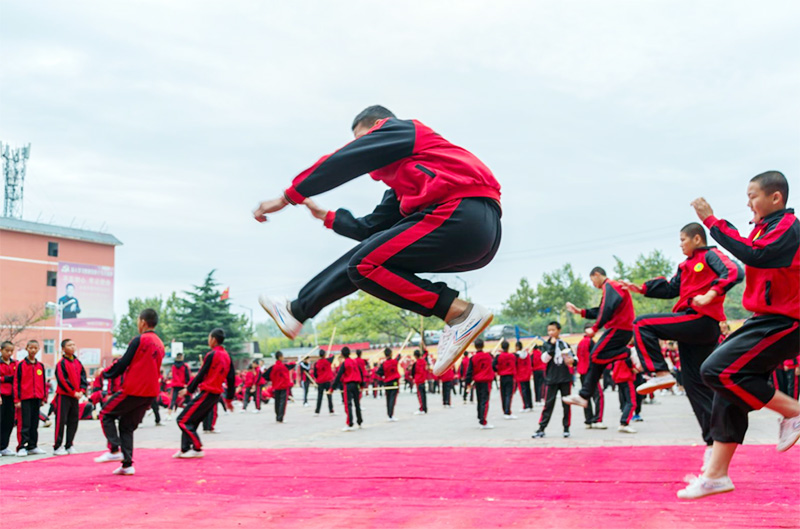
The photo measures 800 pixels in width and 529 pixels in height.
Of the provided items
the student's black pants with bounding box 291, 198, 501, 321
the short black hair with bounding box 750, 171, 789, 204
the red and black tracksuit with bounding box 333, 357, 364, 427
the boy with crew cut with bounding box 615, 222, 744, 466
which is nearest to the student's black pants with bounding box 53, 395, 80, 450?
the red and black tracksuit with bounding box 333, 357, 364, 427

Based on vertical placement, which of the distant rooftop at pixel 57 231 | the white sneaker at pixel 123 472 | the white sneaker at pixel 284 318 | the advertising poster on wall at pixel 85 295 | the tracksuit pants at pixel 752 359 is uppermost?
the distant rooftop at pixel 57 231

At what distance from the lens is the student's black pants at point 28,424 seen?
13.0 m

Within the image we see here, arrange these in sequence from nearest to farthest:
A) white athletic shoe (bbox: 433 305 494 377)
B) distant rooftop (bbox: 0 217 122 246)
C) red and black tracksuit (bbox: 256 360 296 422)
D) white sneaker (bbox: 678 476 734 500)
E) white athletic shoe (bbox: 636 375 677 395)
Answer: white athletic shoe (bbox: 433 305 494 377), white sneaker (bbox: 678 476 734 500), white athletic shoe (bbox: 636 375 677 395), red and black tracksuit (bbox: 256 360 296 422), distant rooftop (bbox: 0 217 122 246)

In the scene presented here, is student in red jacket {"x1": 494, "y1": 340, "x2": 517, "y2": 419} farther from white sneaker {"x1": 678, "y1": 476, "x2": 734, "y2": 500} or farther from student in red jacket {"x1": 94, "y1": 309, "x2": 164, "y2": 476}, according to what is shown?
white sneaker {"x1": 678, "y1": 476, "x2": 734, "y2": 500}

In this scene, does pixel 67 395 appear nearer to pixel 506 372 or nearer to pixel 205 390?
pixel 205 390

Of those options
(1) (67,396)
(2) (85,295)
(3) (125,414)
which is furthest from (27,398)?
(2) (85,295)

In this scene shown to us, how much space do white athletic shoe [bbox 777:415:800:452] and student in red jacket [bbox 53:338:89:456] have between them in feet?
39.4

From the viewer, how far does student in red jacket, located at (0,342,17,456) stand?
13.0 metres

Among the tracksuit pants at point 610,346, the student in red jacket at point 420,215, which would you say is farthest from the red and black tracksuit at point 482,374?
the student in red jacket at point 420,215

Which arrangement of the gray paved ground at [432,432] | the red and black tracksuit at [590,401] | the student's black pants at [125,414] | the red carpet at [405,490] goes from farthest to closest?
1. the red and black tracksuit at [590,401]
2. the gray paved ground at [432,432]
3. the student's black pants at [125,414]
4. the red carpet at [405,490]

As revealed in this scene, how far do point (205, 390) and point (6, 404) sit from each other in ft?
13.8

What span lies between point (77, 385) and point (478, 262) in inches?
447

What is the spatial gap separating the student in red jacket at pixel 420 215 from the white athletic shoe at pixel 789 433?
259 cm

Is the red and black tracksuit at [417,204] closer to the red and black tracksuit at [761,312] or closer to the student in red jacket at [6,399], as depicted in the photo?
the red and black tracksuit at [761,312]
